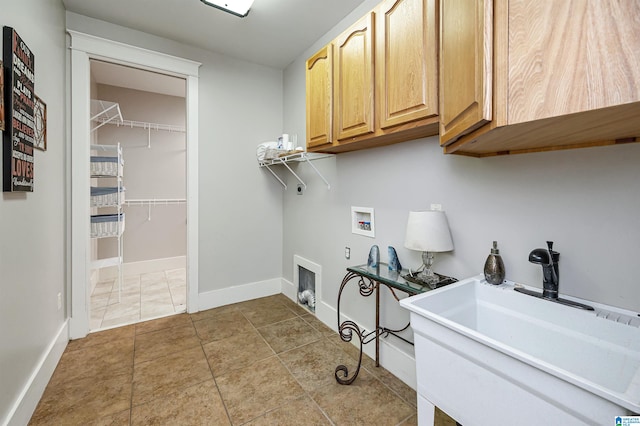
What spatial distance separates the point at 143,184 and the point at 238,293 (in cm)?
241

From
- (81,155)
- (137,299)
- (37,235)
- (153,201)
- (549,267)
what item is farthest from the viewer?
(153,201)

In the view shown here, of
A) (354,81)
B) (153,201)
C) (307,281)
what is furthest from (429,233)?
(153,201)

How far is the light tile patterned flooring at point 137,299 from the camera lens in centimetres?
283

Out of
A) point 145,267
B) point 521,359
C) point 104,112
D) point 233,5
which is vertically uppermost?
point 233,5

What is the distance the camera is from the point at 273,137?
3.37 meters

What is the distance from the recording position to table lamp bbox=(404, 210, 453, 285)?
4.91 feet

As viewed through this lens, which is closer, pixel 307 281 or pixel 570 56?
pixel 570 56

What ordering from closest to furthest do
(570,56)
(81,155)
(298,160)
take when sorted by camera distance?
(570,56)
(81,155)
(298,160)

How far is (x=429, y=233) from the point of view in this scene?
1.50 m

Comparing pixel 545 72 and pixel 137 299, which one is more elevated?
pixel 545 72

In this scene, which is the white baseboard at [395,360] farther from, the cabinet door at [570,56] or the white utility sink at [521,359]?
the cabinet door at [570,56]

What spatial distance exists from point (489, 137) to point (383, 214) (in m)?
1.09

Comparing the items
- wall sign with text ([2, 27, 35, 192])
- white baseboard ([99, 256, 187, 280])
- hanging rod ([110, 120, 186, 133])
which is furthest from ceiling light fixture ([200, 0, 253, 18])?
white baseboard ([99, 256, 187, 280])

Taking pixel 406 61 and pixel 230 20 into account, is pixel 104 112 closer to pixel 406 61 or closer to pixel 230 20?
pixel 230 20
